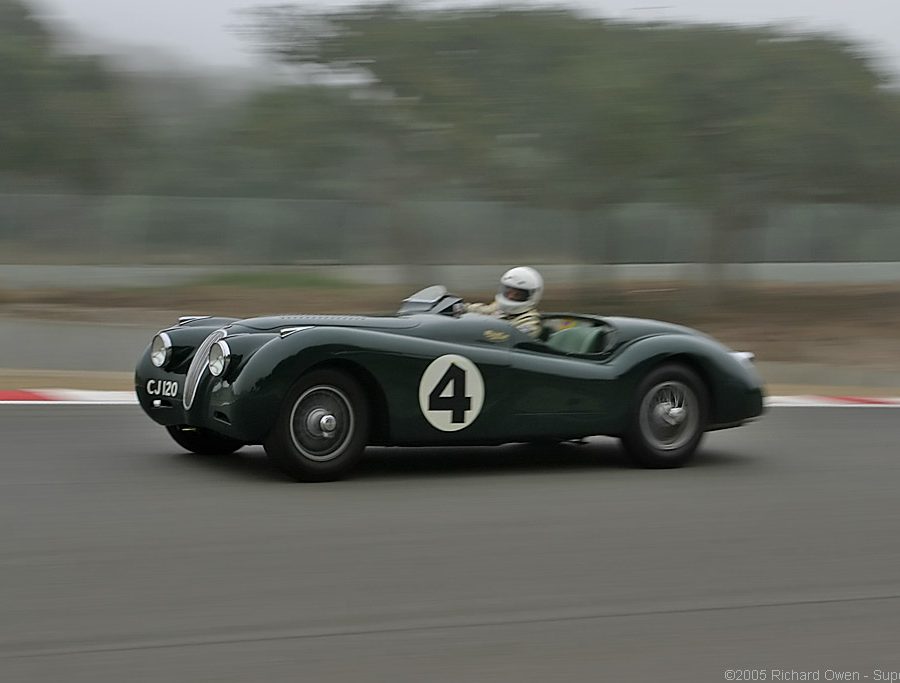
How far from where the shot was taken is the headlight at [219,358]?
21.7 feet

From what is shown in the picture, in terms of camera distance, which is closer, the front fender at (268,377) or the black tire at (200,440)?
the front fender at (268,377)

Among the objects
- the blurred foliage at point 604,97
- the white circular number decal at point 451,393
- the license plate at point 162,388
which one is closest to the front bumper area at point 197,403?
the license plate at point 162,388

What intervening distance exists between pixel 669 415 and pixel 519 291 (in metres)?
1.12

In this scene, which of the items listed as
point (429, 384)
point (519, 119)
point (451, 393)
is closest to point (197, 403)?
point (429, 384)

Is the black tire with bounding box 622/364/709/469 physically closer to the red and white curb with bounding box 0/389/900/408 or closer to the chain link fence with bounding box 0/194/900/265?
the red and white curb with bounding box 0/389/900/408

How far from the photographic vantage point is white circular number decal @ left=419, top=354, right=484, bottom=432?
271 inches

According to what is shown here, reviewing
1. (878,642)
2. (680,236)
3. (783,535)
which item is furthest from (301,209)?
(878,642)

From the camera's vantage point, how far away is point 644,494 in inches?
273

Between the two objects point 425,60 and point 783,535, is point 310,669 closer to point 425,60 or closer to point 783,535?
point 783,535

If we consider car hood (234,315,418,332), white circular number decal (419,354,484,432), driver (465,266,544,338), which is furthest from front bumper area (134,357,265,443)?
driver (465,266,544,338)

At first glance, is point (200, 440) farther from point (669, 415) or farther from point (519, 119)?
point (519, 119)

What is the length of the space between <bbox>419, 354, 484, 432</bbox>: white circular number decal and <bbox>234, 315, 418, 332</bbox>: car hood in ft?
1.08

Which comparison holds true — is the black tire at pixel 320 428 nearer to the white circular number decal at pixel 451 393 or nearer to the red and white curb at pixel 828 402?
the white circular number decal at pixel 451 393

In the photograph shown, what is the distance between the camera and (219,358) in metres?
6.67
